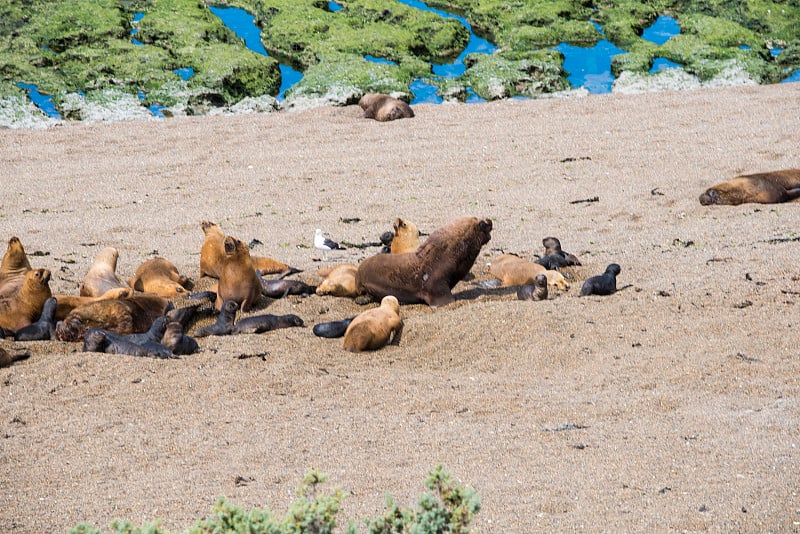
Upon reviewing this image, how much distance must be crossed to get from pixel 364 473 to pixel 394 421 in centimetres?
84

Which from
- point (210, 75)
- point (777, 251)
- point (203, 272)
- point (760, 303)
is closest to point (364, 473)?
point (760, 303)

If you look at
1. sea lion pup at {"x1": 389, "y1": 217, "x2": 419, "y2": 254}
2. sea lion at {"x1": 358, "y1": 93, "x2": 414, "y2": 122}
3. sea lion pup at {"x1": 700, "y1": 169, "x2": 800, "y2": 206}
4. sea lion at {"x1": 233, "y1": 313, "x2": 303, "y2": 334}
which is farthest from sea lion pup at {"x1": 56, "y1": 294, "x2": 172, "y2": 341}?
sea lion at {"x1": 358, "y1": 93, "x2": 414, "y2": 122}

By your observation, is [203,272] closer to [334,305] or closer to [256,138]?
[334,305]

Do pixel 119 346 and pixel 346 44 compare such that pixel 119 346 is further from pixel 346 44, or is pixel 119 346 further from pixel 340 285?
pixel 346 44

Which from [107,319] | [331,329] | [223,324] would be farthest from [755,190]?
[107,319]

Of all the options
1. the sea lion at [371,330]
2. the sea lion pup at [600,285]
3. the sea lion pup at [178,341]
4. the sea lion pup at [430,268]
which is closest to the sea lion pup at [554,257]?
the sea lion pup at [600,285]

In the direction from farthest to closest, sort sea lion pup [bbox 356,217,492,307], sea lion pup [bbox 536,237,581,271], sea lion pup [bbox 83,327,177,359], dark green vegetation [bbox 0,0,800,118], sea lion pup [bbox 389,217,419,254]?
dark green vegetation [bbox 0,0,800,118] → sea lion pup [bbox 389,217,419,254] → sea lion pup [bbox 536,237,581,271] → sea lion pup [bbox 356,217,492,307] → sea lion pup [bbox 83,327,177,359]

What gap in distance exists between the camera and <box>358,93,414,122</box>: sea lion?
56.7 ft

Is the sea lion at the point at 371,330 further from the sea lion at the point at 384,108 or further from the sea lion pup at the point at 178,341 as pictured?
the sea lion at the point at 384,108

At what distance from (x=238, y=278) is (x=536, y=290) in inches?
105

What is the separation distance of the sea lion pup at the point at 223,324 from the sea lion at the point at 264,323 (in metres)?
0.09

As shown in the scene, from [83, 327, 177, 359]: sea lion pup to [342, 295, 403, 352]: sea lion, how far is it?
1334 millimetres

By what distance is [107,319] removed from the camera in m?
7.47

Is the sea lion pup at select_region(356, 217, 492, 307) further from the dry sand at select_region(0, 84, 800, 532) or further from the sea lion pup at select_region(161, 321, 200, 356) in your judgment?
the sea lion pup at select_region(161, 321, 200, 356)
